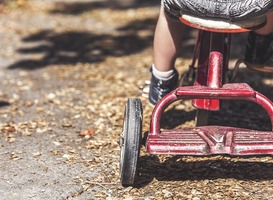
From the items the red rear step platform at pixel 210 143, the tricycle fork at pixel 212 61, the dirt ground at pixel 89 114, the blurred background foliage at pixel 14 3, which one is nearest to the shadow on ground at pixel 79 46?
the dirt ground at pixel 89 114

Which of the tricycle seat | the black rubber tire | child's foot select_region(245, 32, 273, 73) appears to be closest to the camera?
the black rubber tire

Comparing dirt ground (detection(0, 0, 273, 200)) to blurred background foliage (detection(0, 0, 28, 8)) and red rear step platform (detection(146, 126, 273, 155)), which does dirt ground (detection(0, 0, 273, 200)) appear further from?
red rear step platform (detection(146, 126, 273, 155))

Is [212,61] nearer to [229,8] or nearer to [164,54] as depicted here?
[229,8]

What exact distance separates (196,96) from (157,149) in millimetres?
292

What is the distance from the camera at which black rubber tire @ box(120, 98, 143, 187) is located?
266cm

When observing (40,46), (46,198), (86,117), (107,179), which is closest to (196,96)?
(107,179)

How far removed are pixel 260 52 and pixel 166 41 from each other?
0.46 meters

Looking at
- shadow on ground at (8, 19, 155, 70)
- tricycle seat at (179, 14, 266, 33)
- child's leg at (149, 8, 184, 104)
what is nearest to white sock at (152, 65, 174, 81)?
child's leg at (149, 8, 184, 104)

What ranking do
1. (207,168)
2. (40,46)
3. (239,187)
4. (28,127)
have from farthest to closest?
(40,46), (28,127), (207,168), (239,187)

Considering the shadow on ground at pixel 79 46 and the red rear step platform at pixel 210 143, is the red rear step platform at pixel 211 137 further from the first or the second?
the shadow on ground at pixel 79 46

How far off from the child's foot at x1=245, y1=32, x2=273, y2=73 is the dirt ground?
18cm

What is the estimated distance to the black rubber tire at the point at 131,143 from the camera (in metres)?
2.66

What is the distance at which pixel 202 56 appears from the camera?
3.14 meters

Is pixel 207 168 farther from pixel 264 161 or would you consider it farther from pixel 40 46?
pixel 40 46
